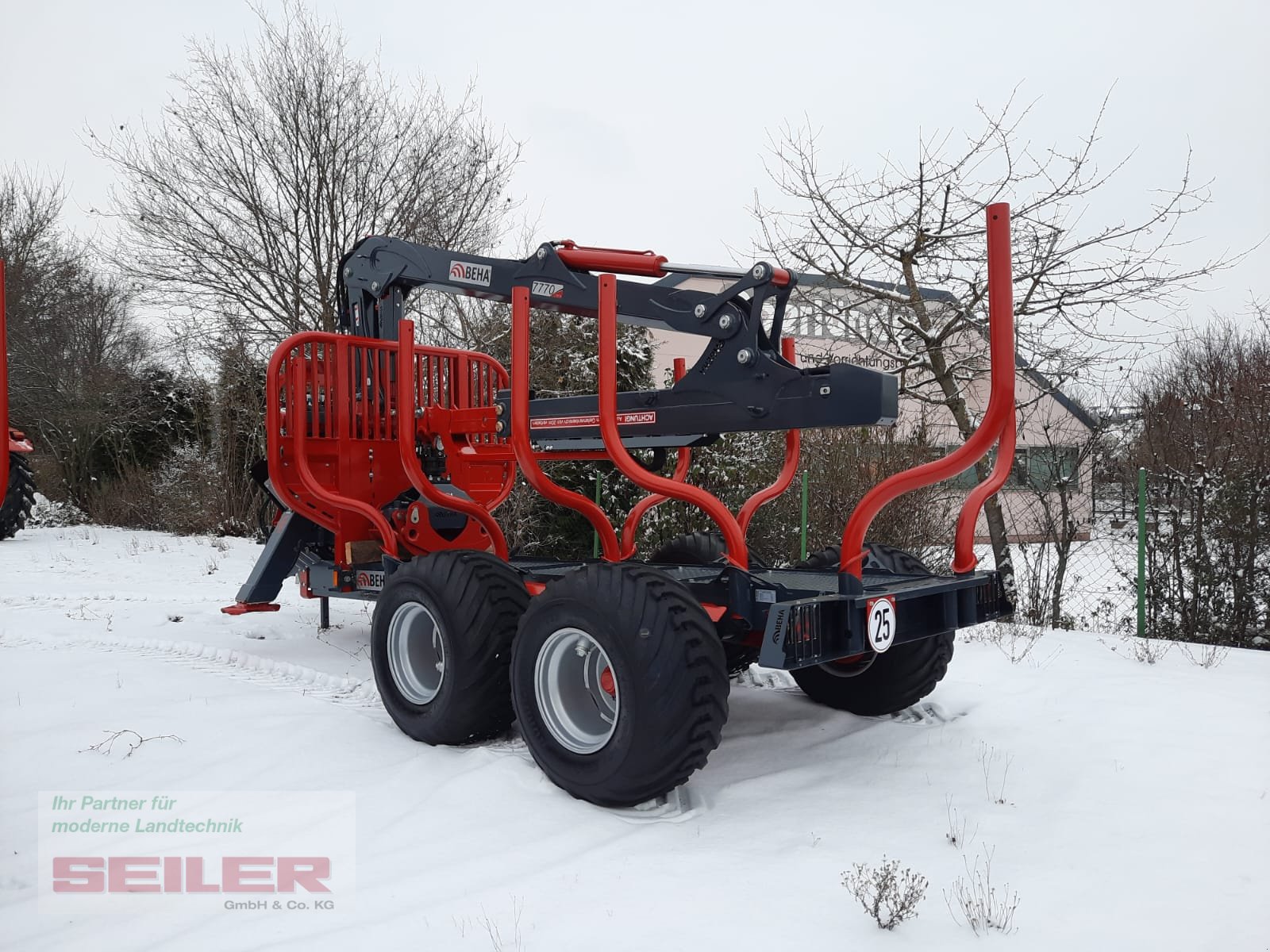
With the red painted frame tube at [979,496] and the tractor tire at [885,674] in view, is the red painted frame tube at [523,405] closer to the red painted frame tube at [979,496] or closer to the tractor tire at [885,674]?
the tractor tire at [885,674]

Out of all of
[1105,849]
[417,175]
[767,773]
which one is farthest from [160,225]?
[1105,849]

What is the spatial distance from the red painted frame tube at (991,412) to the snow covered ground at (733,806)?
105 centimetres

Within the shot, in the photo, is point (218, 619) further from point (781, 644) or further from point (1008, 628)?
point (1008, 628)

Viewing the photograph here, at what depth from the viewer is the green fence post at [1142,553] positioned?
7.10 metres

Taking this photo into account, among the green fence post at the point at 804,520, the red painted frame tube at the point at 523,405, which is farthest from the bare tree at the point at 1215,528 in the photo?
the red painted frame tube at the point at 523,405

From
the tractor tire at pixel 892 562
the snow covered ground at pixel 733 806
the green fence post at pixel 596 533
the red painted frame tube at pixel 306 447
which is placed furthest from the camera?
the green fence post at pixel 596 533

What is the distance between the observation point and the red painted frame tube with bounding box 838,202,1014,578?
3.48 metres

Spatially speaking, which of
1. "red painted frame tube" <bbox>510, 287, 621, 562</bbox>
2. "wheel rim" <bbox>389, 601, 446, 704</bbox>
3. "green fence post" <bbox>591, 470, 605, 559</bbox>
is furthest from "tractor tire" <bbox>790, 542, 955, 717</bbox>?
Result: "green fence post" <bbox>591, 470, 605, 559</bbox>

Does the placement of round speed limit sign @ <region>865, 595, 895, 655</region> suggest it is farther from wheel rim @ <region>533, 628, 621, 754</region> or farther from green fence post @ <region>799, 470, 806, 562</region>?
green fence post @ <region>799, 470, 806, 562</region>

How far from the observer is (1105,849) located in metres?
3.07

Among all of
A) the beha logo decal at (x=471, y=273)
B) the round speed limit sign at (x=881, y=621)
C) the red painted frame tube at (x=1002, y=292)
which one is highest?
the beha logo decal at (x=471, y=273)

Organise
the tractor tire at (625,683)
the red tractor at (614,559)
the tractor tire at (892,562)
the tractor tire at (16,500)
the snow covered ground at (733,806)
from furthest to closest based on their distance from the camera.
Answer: the tractor tire at (16,500) < the tractor tire at (892,562) < the red tractor at (614,559) < the tractor tire at (625,683) < the snow covered ground at (733,806)

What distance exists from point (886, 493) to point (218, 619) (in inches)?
216

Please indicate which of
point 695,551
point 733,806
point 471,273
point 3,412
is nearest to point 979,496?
point 733,806
